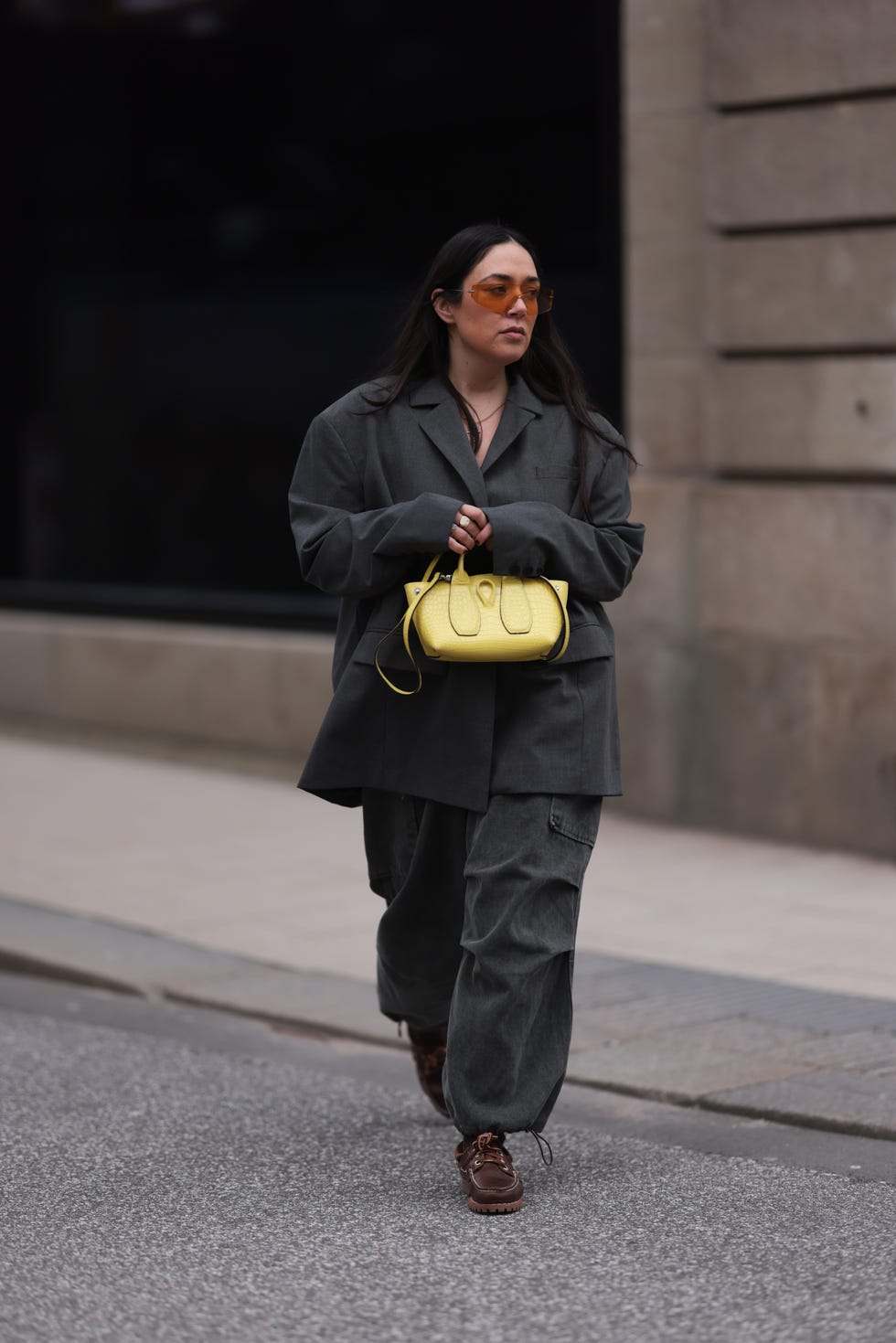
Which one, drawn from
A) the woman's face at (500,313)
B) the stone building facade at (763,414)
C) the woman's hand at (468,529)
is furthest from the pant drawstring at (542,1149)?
the stone building facade at (763,414)

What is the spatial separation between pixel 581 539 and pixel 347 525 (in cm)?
47

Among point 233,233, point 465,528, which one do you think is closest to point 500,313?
point 465,528

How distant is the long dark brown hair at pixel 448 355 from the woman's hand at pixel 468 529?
27 centimetres

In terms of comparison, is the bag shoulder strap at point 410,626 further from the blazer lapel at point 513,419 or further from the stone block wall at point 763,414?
the stone block wall at point 763,414

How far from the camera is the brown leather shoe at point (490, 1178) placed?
446 cm

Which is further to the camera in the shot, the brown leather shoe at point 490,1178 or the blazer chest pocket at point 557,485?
the blazer chest pocket at point 557,485

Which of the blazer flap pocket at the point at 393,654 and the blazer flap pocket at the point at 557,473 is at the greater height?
the blazer flap pocket at the point at 557,473

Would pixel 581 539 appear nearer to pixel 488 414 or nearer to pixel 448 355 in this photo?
pixel 488 414

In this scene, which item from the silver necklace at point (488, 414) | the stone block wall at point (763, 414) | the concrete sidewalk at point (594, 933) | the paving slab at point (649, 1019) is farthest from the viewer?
the stone block wall at point (763, 414)

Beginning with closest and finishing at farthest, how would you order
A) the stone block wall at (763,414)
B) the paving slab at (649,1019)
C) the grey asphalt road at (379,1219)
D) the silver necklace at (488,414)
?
the grey asphalt road at (379,1219), the silver necklace at (488,414), the paving slab at (649,1019), the stone block wall at (763,414)

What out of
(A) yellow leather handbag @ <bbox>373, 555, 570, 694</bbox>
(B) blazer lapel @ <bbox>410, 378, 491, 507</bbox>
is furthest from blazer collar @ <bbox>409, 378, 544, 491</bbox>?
(A) yellow leather handbag @ <bbox>373, 555, 570, 694</bbox>

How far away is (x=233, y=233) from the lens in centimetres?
1160

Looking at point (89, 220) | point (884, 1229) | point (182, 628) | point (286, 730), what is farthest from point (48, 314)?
point (884, 1229)

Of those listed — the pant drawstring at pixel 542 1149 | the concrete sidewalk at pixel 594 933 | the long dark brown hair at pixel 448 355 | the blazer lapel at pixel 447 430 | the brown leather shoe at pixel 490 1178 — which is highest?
the long dark brown hair at pixel 448 355
